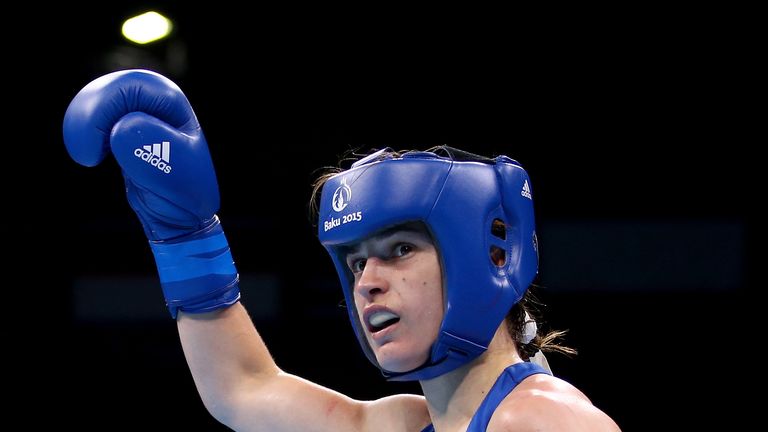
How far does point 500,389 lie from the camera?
1995 millimetres

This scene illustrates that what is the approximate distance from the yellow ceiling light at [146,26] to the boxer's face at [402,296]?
3735 mm

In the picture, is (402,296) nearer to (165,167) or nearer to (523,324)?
(523,324)

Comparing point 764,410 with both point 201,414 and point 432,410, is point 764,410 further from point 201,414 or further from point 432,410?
point 432,410

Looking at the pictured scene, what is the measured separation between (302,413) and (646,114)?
11.5 feet

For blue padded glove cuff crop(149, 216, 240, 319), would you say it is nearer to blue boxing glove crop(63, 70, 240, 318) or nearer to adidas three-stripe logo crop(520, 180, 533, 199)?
blue boxing glove crop(63, 70, 240, 318)

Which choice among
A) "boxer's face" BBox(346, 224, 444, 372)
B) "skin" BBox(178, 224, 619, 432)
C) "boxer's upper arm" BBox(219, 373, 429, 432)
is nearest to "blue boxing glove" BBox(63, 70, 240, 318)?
"skin" BBox(178, 224, 619, 432)

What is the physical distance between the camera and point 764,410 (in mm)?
5012

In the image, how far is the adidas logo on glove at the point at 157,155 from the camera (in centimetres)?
222

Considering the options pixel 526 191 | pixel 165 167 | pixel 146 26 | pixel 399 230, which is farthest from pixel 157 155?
pixel 146 26

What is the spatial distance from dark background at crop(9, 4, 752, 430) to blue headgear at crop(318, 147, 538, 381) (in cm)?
305

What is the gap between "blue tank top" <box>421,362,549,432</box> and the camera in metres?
1.95

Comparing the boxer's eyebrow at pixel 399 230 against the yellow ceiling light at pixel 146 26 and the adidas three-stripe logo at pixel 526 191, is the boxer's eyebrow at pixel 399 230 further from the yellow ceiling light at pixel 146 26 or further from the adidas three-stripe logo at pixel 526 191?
the yellow ceiling light at pixel 146 26

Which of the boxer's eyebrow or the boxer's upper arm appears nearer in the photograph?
the boxer's eyebrow

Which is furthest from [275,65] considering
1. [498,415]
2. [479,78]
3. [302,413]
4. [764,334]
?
[498,415]
